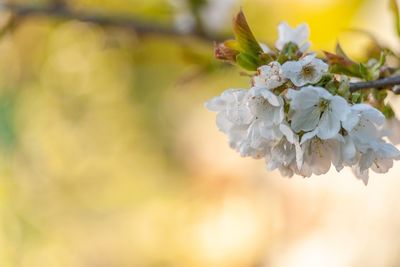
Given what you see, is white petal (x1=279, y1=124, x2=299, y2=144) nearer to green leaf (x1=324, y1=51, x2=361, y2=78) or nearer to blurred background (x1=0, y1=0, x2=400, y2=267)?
green leaf (x1=324, y1=51, x2=361, y2=78)

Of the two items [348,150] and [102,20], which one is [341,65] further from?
[102,20]

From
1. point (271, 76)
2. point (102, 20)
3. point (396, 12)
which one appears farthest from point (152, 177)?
point (271, 76)

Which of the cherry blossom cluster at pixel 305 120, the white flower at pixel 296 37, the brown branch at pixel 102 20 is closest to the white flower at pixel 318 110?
the cherry blossom cluster at pixel 305 120

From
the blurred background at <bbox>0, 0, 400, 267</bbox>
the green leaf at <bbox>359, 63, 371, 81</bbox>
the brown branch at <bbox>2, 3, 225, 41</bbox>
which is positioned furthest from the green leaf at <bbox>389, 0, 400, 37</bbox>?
the blurred background at <bbox>0, 0, 400, 267</bbox>

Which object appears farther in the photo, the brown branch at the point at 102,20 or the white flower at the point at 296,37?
the brown branch at the point at 102,20

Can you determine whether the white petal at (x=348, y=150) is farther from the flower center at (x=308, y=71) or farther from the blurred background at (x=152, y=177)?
the blurred background at (x=152, y=177)
